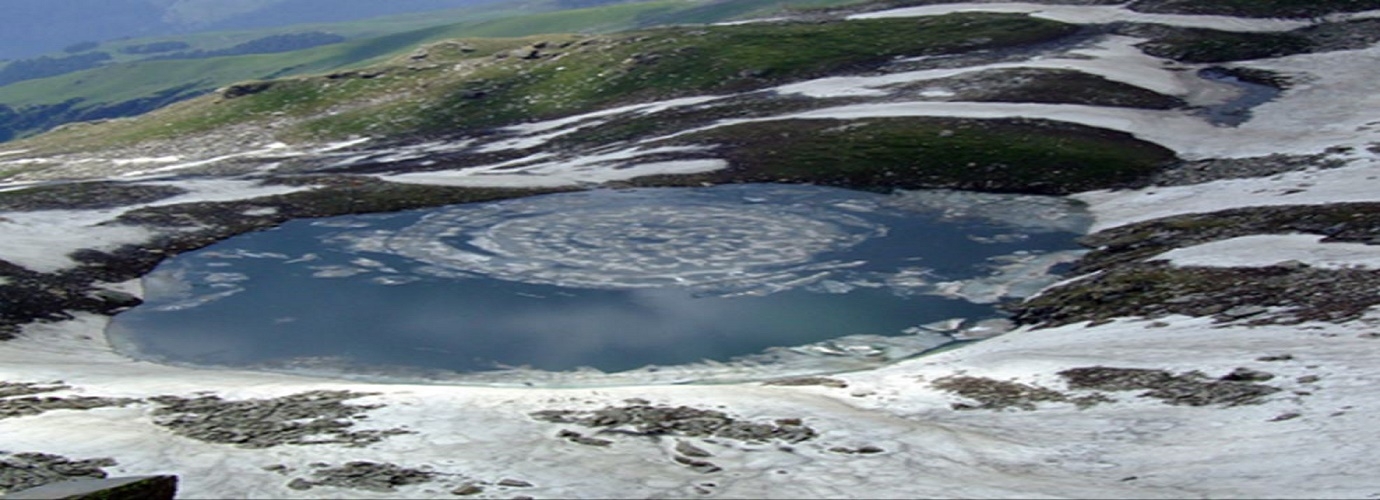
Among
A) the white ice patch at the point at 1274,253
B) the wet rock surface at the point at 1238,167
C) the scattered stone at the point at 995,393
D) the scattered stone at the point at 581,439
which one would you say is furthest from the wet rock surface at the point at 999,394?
the wet rock surface at the point at 1238,167

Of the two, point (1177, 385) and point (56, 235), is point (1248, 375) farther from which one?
point (56, 235)

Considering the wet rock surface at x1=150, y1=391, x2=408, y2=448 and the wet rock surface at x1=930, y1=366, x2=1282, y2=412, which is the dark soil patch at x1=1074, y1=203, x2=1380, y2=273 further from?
the wet rock surface at x1=150, y1=391, x2=408, y2=448

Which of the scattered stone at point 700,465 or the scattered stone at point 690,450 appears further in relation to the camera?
the scattered stone at point 690,450

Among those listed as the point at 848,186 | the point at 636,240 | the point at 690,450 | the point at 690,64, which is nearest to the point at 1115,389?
the point at 690,450

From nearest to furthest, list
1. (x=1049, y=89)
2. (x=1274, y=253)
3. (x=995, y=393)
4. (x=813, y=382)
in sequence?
(x=995, y=393)
(x=813, y=382)
(x=1274, y=253)
(x=1049, y=89)

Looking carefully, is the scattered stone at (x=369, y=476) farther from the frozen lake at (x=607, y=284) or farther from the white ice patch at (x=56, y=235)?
the white ice patch at (x=56, y=235)

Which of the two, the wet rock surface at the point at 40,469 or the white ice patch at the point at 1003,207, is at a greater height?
the wet rock surface at the point at 40,469

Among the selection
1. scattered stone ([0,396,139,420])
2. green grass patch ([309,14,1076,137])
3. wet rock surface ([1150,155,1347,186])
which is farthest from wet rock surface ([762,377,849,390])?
green grass patch ([309,14,1076,137])
